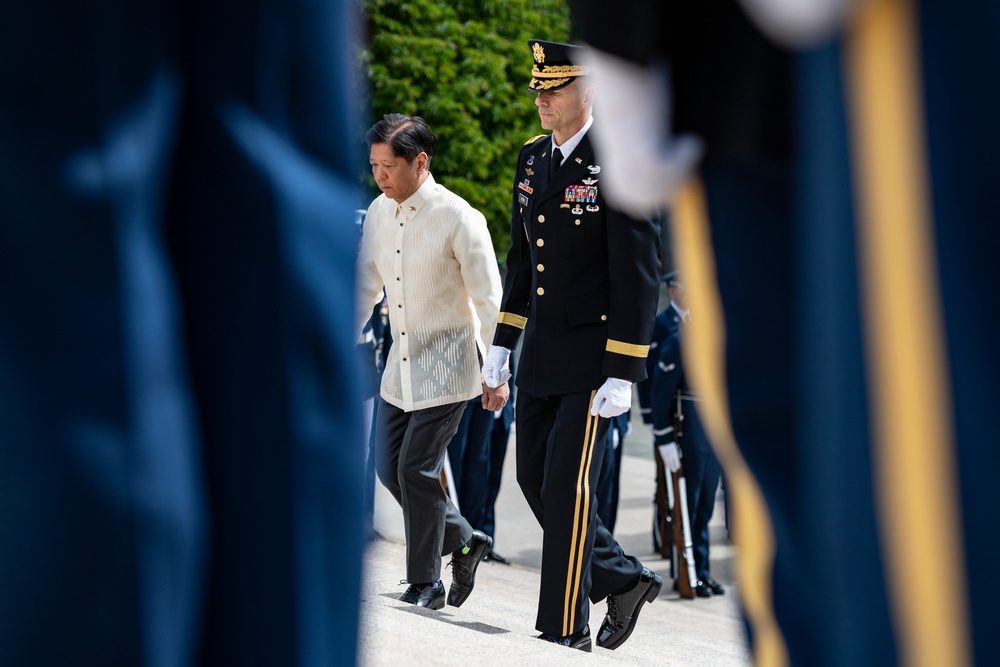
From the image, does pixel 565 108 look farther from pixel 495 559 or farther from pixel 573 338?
pixel 495 559

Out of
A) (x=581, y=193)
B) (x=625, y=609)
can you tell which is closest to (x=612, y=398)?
(x=581, y=193)

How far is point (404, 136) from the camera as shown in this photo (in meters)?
5.79

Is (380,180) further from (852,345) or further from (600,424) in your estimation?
(852,345)

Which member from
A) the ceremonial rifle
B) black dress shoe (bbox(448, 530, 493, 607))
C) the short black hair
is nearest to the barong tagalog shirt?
the short black hair

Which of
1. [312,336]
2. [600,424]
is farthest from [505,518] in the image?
[312,336]

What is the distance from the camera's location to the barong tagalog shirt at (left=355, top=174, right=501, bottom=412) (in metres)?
5.62

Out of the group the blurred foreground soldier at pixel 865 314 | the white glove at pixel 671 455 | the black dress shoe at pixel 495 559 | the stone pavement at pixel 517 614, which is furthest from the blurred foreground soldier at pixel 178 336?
the black dress shoe at pixel 495 559

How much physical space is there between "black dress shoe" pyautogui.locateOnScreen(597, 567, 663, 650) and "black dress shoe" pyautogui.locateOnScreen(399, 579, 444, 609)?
827mm

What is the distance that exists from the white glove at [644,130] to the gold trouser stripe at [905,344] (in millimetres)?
260

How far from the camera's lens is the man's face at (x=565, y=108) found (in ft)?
15.9

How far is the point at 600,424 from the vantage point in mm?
4609

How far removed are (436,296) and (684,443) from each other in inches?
90.0

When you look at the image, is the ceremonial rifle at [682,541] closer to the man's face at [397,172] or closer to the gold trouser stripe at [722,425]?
the man's face at [397,172]

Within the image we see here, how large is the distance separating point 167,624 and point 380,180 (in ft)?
14.7
